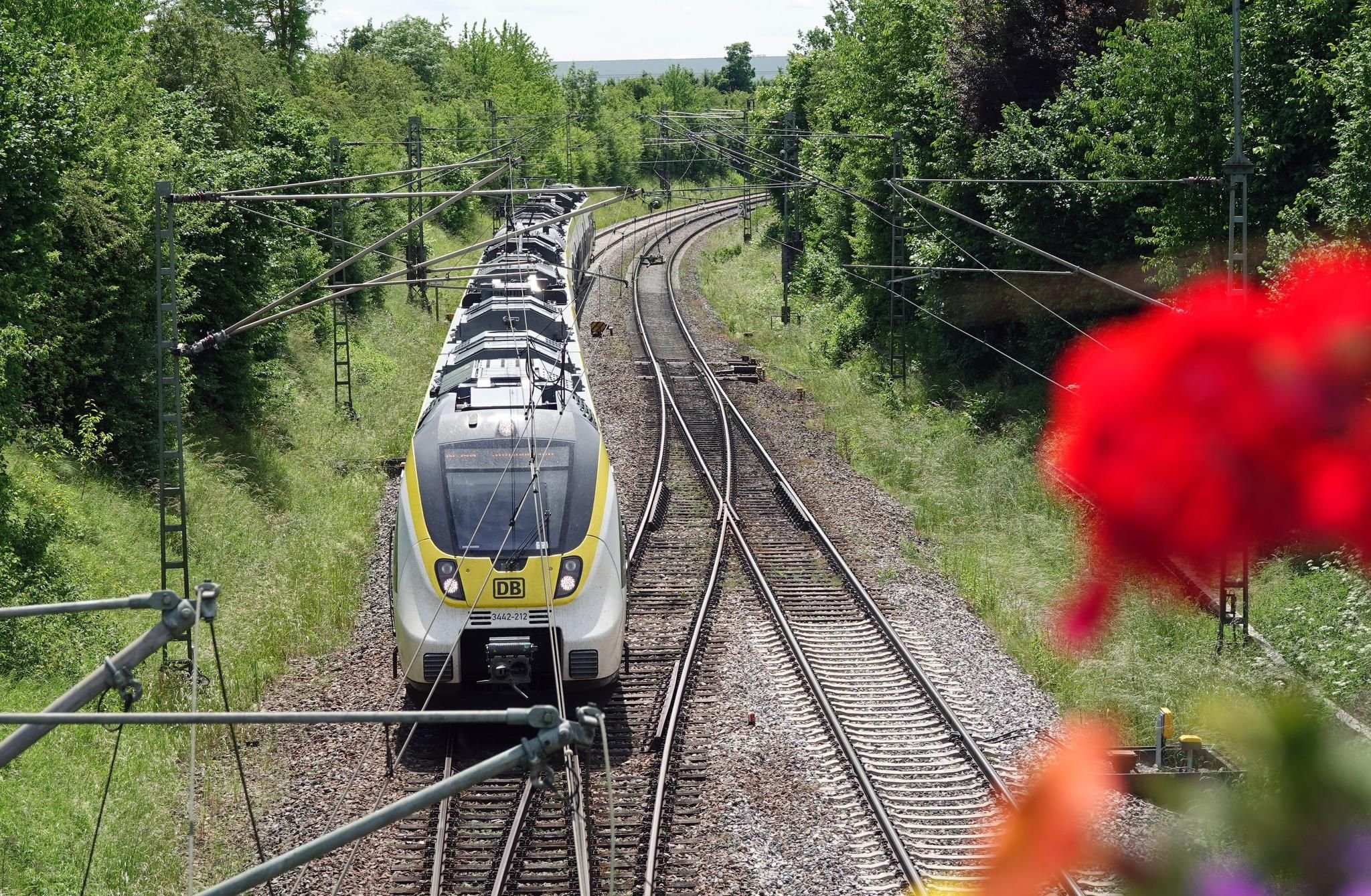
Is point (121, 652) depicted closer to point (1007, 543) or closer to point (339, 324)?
point (1007, 543)

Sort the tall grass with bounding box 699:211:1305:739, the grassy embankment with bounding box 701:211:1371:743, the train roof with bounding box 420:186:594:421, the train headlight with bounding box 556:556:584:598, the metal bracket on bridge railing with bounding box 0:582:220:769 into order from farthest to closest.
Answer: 1. the train roof with bounding box 420:186:594:421
2. the tall grass with bounding box 699:211:1305:739
3. the grassy embankment with bounding box 701:211:1371:743
4. the train headlight with bounding box 556:556:584:598
5. the metal bracket on bridge railing with bounding box 0:582:220:769

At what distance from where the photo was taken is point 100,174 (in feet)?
69.2

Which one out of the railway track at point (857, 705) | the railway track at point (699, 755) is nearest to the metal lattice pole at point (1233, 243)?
the railway track at point (857, 705)

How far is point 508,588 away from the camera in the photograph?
1247cm

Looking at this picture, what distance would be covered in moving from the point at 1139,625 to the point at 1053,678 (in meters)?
2.15

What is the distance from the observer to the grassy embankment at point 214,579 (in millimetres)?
10648

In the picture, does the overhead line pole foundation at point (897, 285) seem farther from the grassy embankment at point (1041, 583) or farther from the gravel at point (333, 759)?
the gravel at point (333, 759)

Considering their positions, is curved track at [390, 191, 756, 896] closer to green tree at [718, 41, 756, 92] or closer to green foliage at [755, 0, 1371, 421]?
green foliage at [755, 0, 1371, 421]

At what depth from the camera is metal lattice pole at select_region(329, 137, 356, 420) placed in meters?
27.5

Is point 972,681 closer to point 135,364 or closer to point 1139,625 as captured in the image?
point 1139,625

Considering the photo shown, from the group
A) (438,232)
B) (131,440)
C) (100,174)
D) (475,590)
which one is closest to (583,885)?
(475,590)

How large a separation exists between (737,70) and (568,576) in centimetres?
11659

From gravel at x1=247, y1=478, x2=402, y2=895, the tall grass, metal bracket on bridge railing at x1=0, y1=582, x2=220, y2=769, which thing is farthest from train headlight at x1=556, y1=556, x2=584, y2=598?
metal bracket on bridge railing at x1=0, y1=582, x2=220, y2=769

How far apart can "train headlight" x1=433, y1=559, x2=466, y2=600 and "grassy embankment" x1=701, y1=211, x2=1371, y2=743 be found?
21.0 feet
